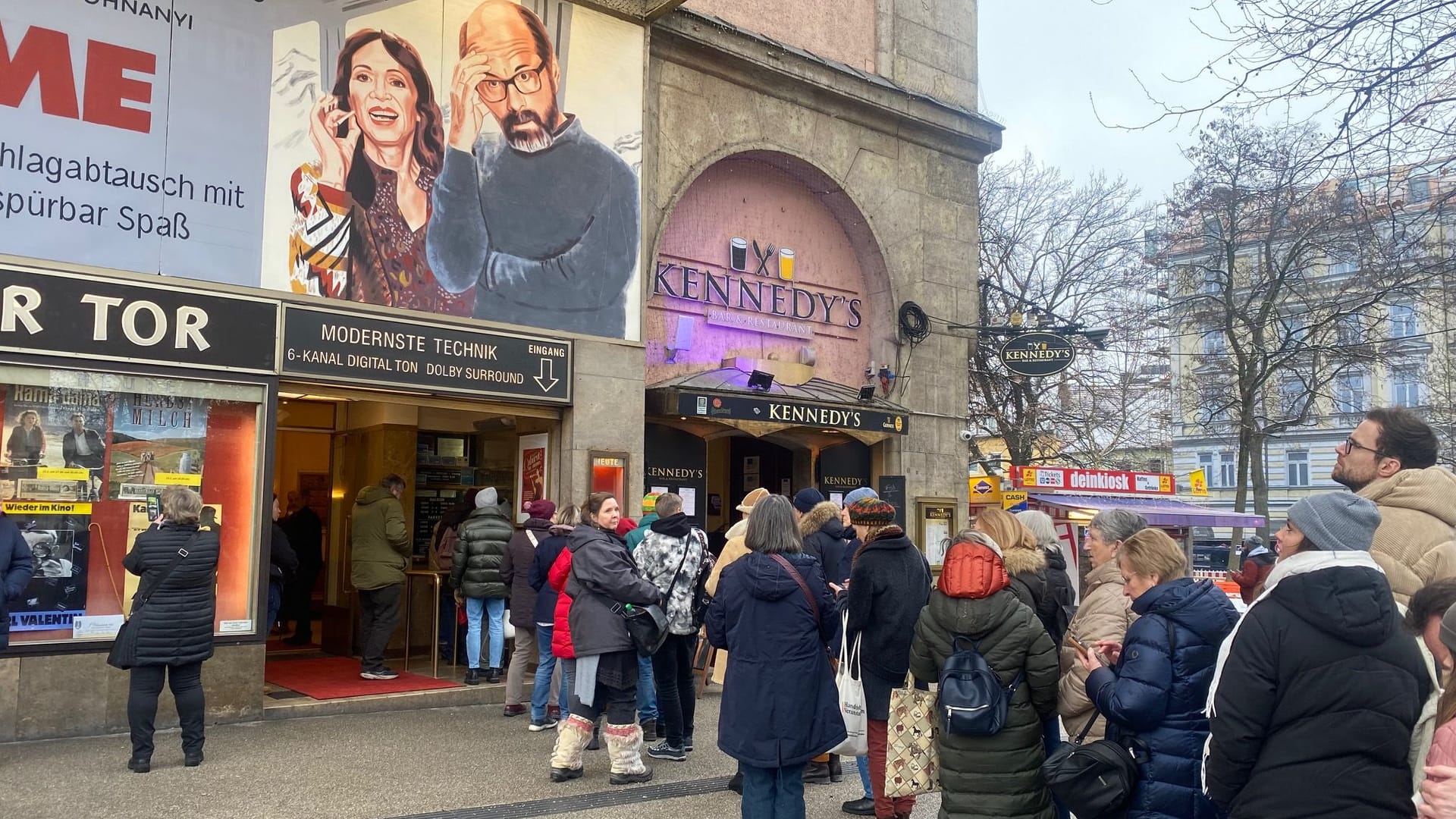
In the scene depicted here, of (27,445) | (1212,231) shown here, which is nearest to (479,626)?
(27,445)

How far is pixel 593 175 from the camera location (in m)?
11.5

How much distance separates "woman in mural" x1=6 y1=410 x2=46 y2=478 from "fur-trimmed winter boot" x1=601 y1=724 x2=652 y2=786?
4.77m

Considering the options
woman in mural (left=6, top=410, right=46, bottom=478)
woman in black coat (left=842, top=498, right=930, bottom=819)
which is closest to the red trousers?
woman in black coat (left=842, top=498, right=930, bottom=819)

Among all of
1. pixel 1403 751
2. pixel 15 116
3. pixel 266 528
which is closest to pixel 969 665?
pixel 1403 751

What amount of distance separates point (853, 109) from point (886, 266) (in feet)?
6.68

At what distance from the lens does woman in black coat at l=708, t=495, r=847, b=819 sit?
5.38 meters

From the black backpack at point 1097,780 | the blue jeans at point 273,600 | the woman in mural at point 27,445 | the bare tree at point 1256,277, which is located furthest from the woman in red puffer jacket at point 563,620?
the bare tree at point 1256,277

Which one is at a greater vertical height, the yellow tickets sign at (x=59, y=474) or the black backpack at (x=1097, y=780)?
the yellow tickets sign at (x=59, y=474)

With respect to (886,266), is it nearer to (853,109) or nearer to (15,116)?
(853,109)

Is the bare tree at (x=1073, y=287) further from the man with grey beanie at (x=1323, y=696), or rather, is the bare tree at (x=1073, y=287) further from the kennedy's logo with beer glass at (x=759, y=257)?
the man with grey beanie at (x=1323, y=696)

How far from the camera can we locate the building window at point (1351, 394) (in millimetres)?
22766

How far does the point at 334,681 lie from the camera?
10648 mm

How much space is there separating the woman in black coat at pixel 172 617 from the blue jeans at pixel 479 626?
125 inches

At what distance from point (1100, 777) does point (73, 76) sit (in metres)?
8.60
